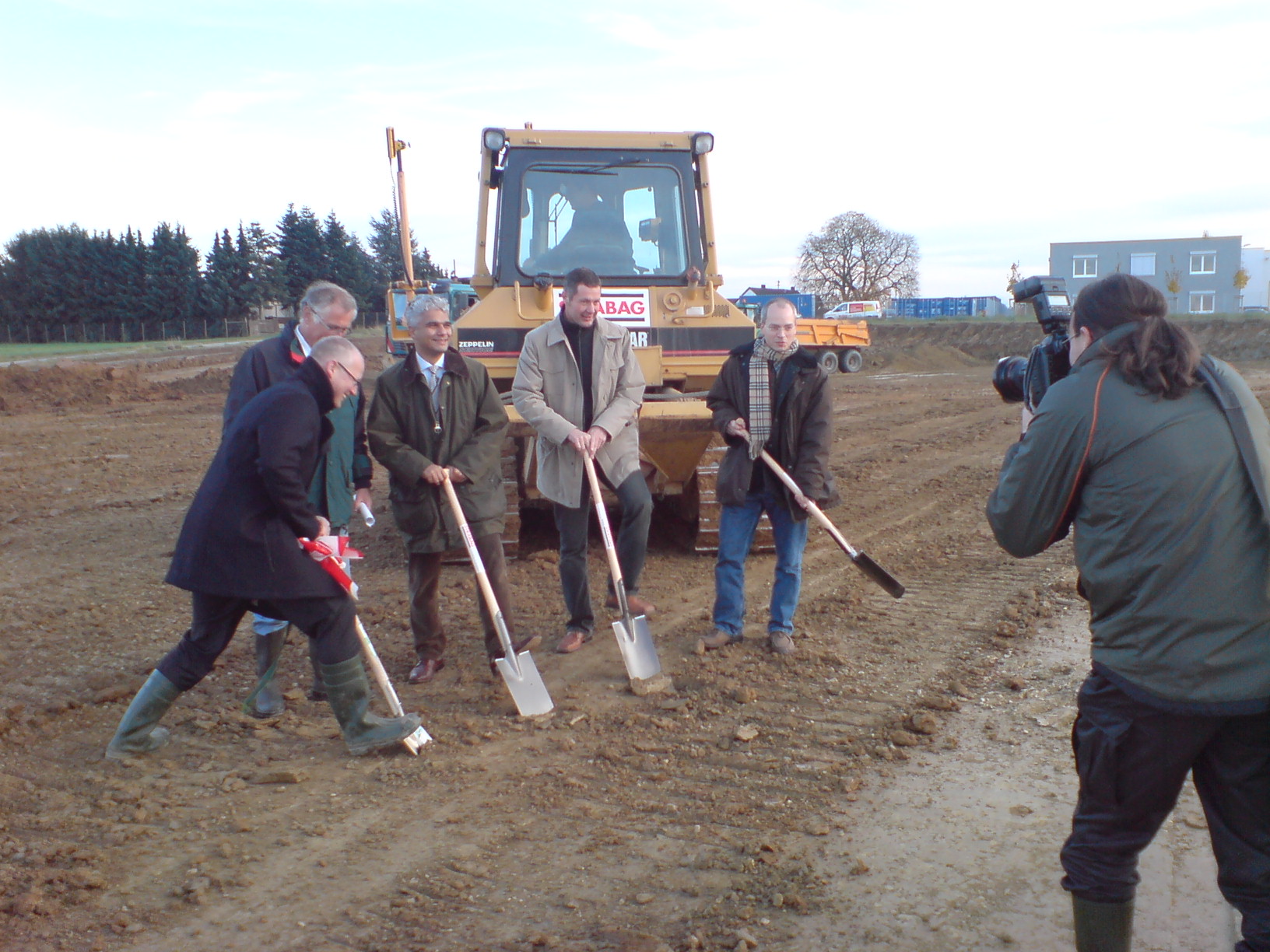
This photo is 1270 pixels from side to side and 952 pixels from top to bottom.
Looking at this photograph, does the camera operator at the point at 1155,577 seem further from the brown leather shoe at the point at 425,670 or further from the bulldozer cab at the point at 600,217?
the bulldozer cab at the point at 600,217

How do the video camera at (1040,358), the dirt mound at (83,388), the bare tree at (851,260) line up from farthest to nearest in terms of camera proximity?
the bare tree at (851,260) < the dirt mound at (83,388) < the video camera at (1040,358)

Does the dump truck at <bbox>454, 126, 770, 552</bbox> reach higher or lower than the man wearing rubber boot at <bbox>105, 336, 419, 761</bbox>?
higher

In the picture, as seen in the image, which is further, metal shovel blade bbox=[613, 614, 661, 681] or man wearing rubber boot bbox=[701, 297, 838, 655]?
man wearing rubber boot bbox=[701, 297, 838, 655]

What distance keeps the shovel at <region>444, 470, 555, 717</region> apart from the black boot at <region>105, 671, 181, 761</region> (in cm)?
136

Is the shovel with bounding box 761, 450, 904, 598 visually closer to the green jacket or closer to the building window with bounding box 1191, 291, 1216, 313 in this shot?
the green jacket

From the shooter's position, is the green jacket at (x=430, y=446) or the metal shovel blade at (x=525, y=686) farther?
the green jacket at (x=430, y=446)

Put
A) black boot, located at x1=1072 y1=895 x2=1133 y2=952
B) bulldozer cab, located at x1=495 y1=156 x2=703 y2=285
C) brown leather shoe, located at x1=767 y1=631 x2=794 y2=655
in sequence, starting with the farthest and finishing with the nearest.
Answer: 1. bulldozer cab, located at x1=495 y1=156 x2=703 y2=285
2. brown leather shoe, located at x1=767 y1=631 x2=794 y2=655
3. black boot, located at x1=1072 y1=895 x2=1133 y2=952

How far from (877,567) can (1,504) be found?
8.93 metres

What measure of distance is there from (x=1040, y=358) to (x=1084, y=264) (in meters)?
78.5

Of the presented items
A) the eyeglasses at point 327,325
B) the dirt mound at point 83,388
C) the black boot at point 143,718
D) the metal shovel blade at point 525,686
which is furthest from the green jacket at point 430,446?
the dirt mound at point 83,388

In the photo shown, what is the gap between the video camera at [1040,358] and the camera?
3.04 meters

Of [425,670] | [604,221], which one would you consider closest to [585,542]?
[425,670]

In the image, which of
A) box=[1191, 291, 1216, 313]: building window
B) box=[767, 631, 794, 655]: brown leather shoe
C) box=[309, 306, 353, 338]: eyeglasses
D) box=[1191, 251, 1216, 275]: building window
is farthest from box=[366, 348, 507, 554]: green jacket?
box=[1191, 251, 1216, 275]: building window

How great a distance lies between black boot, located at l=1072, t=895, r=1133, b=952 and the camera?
248cm
